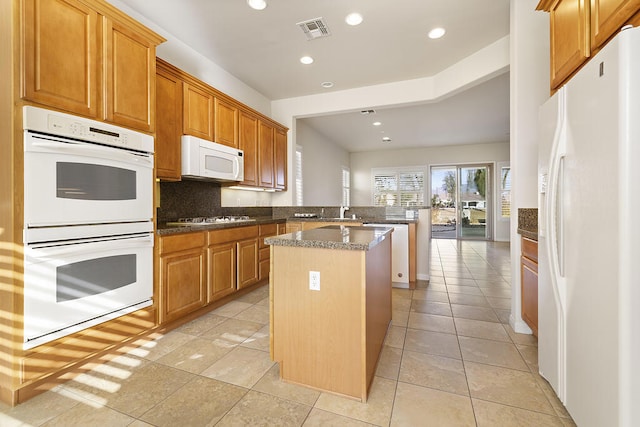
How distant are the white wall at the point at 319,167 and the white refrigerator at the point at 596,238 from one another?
15.8 ft

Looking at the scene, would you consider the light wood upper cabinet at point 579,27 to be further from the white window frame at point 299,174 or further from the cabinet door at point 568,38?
the white window frame at point 299,174

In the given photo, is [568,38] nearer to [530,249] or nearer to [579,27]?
[579,27]

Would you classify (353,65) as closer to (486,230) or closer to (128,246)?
(128,246)

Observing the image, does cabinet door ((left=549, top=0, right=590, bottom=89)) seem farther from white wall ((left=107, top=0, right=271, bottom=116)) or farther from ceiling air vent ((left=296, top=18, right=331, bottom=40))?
white wall ((left=107, top=0, right=271, bottom=116))

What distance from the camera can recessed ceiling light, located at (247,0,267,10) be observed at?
2.49 metres

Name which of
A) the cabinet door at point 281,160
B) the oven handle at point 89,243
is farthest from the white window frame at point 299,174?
the oven handle at point 89,243

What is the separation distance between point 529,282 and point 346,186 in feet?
23.4

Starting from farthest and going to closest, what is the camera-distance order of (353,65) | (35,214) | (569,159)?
(353,65)
(35,214)
(569,159)

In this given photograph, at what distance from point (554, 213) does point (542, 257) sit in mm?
346

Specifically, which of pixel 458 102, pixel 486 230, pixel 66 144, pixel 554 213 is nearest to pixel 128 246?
pixel 66 144

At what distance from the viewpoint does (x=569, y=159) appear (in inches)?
53.4

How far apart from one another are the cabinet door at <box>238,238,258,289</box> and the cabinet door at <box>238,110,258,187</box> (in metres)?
0.86

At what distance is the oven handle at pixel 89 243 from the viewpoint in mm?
1595

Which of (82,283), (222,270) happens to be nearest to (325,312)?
(82,283)
